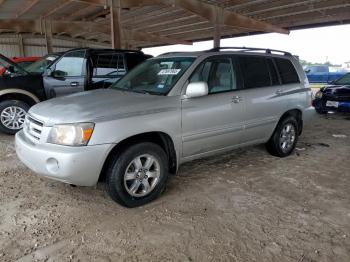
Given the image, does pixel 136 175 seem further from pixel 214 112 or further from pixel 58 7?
pixel 58 7

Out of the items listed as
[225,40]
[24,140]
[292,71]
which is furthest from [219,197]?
[225,40]

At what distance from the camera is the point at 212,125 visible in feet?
12.1

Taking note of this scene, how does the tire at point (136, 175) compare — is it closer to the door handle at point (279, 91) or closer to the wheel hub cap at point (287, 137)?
the door handle at point (279, 91)

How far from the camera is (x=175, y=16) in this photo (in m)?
15.7

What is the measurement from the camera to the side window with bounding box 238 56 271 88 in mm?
4150

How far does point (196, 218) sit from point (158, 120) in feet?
3.50

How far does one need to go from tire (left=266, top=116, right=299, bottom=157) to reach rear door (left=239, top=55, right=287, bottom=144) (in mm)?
181

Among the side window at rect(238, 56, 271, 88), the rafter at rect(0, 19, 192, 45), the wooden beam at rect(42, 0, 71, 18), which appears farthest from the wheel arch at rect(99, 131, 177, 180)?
the rafter at rect(0, 19, 192, 45)

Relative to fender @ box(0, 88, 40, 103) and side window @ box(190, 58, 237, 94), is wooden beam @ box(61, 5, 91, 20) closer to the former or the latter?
fender @ box(0, 88, 40, 103)

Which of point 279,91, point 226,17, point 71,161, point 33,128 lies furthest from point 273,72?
point 226,17

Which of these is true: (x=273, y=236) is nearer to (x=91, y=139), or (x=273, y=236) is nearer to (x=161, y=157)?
(x=161, y=157)

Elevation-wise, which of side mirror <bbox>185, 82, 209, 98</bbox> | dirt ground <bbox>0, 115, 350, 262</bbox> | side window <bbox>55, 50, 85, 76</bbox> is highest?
side window <bbox>55, 50, 85, 76</bbox>

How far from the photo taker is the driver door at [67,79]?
6.27m

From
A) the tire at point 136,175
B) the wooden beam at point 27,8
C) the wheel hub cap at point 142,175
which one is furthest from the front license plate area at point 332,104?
the wooden beam at point 27,8
